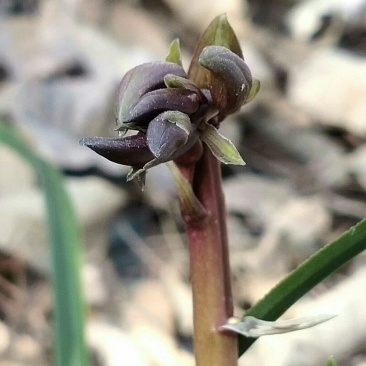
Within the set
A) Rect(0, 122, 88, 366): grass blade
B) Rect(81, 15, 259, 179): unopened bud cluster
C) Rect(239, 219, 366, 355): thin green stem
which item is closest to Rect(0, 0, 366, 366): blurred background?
Rect(0, 122, 88, 366): grass blade

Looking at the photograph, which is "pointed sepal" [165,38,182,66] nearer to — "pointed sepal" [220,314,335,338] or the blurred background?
"pointed sepal" [220,314,335,338]

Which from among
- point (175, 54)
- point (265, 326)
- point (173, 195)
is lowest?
point (265, 326)

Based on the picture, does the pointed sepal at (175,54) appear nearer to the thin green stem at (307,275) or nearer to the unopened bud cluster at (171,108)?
the unopened bud cluster at (171,108)

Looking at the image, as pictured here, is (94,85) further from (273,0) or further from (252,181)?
(273,0)

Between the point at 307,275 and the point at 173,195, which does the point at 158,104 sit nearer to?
the point at 307,275

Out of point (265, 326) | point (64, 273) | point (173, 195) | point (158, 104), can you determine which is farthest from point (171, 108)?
point (173, 195)

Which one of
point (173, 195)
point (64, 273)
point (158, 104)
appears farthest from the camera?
point (173, 195)

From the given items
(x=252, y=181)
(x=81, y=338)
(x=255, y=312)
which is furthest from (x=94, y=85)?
(x=255, y=312)

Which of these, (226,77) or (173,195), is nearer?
(226,77)
